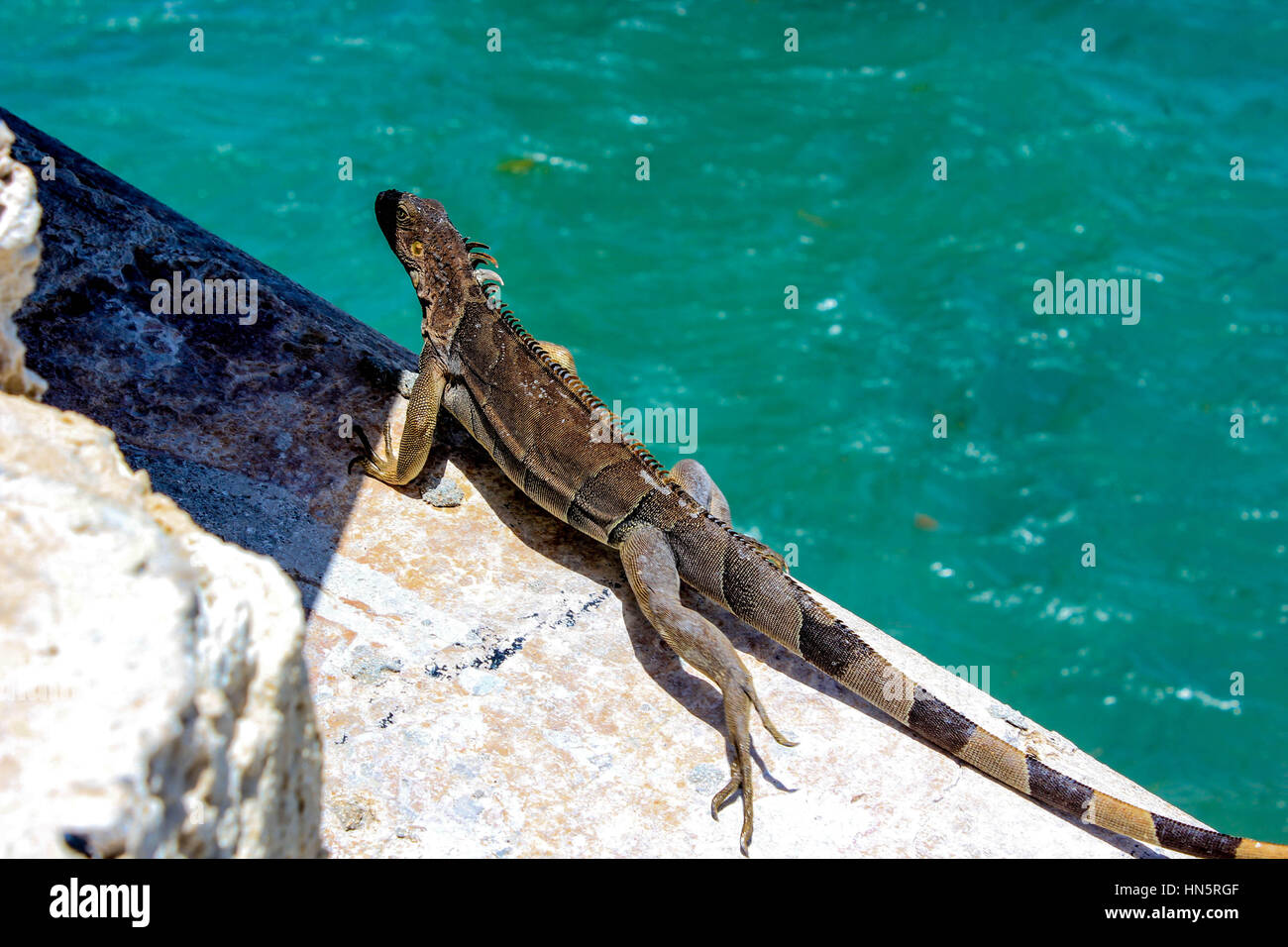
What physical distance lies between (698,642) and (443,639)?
957 millimetres

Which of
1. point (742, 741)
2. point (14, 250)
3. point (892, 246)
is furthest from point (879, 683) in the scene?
point (892, 246)

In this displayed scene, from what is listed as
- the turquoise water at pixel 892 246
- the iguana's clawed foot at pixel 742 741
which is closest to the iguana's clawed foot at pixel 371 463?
the iguana's clawed foot at pixel 742 741

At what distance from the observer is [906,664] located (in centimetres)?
419

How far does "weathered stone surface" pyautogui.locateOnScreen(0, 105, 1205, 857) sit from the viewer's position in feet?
10.8

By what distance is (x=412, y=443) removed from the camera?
169 inches

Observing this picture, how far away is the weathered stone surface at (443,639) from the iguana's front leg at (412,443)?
9 centimetres

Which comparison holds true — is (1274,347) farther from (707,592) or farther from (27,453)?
(27,453)

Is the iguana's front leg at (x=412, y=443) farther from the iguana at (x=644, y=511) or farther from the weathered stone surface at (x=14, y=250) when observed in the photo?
the weathered stone surface at (x=14, y=250)

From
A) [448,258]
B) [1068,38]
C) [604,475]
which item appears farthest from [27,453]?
[1068,38]

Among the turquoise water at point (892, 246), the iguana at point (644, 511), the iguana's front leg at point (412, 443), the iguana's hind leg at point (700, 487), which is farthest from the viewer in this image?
the turquoise water at point (892, 246)

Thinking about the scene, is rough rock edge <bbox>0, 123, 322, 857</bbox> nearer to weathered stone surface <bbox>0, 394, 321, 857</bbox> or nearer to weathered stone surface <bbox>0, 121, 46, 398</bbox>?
weathered stone surface <bbox>0, 394, 321, 857</bbox>

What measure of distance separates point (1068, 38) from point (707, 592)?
29.0 feet

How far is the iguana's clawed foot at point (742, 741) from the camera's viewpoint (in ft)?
10.8

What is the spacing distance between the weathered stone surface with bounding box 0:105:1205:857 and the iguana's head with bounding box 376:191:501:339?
42 centimetres
